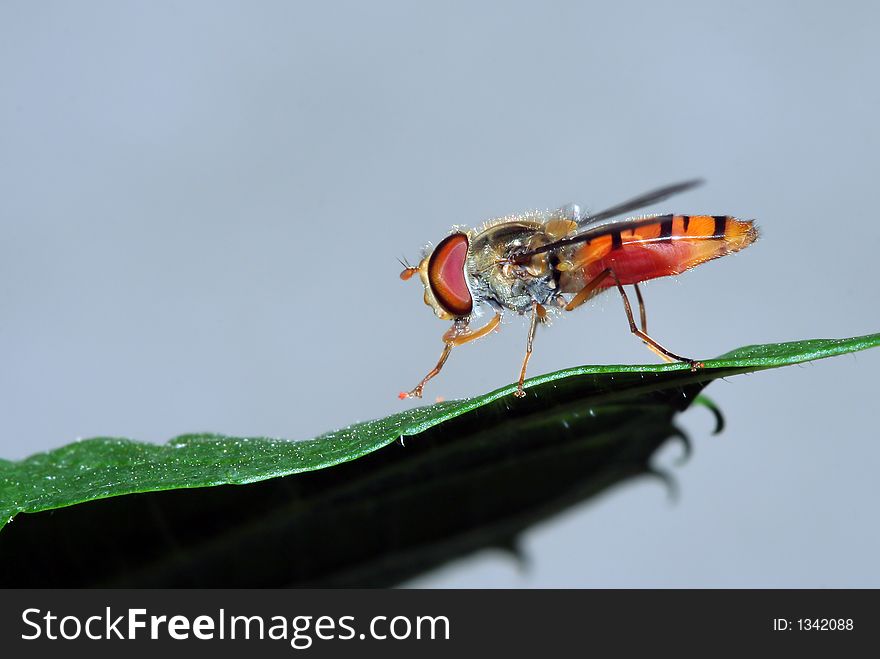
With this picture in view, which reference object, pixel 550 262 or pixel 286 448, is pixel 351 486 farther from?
pixel 550 262

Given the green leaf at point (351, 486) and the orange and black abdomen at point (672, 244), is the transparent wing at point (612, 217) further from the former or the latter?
the green leaf at point (351, 486)

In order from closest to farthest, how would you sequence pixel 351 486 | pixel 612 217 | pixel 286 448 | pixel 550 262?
pixel 286 448, pixel 351 486, pixel 612 217, pixel 550 262

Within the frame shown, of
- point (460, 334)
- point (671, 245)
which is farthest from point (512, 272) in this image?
point (671, 245)

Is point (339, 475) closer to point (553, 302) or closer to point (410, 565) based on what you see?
point (410, 565)

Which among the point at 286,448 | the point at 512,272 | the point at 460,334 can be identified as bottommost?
the point at 286,448

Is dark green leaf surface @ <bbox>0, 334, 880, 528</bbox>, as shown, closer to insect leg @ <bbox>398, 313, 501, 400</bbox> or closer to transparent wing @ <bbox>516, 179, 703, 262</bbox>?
transparent wing @ <bbox>516, 179, 703, 262</bbox>
